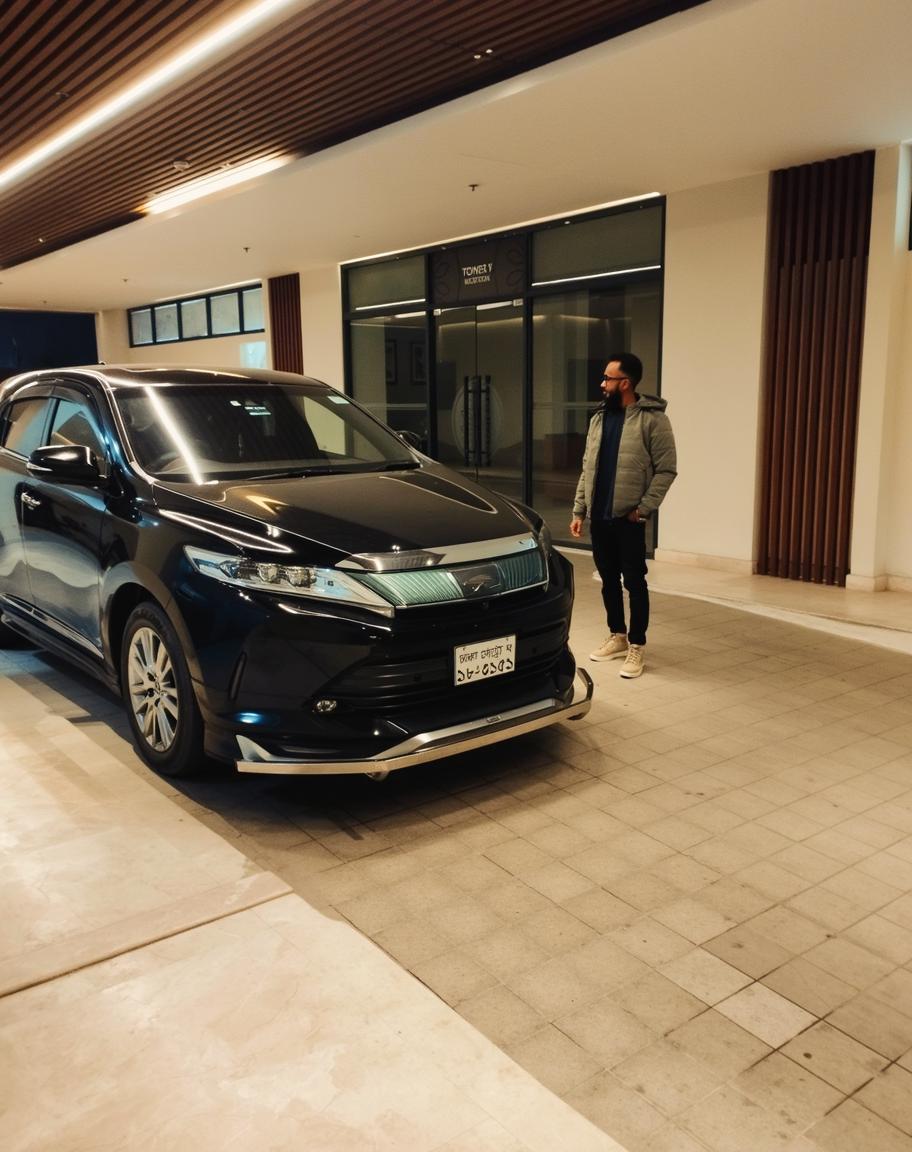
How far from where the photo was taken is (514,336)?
10.1 metres

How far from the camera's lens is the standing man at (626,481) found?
4.88m

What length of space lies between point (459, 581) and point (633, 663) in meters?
2.07

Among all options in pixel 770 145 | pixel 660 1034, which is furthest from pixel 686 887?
pixel 770 145

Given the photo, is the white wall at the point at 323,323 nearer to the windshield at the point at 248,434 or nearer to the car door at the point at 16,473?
the car door at the point at 16,473

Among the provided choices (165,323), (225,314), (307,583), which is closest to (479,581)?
(307,583)

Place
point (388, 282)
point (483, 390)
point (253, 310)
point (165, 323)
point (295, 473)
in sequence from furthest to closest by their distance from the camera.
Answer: point (165, 323), point (253, 310), point (388, 282), point (483, 390), point (295, 473)

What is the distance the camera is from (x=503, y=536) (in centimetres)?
356

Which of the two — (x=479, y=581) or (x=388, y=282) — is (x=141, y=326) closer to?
(x=388, y=282)

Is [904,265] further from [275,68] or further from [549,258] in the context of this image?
[275,68]

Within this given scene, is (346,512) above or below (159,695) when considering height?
above

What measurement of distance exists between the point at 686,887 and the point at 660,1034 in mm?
721

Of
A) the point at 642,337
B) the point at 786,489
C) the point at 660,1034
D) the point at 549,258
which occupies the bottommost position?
the point at 660,1034

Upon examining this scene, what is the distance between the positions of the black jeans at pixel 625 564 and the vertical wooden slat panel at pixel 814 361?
288 cm

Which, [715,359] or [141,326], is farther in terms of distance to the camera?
[141,326]
